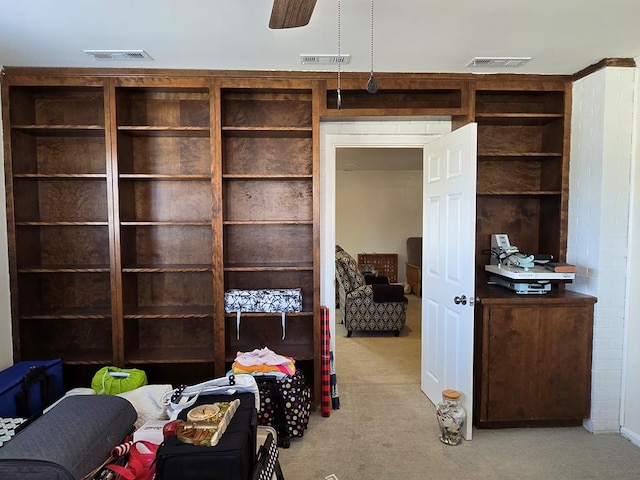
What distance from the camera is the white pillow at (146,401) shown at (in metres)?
2.55

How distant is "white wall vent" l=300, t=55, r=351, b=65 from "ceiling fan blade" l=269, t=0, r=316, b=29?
3.40ft

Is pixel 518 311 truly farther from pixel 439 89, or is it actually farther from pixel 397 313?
pixel 397 313

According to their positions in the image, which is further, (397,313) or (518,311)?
(397,313)

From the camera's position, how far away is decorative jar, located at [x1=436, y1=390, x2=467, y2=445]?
2648 mm

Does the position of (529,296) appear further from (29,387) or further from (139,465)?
(29,387)

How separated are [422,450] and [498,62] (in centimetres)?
260

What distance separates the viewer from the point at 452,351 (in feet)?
9.48

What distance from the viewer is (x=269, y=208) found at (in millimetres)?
3301

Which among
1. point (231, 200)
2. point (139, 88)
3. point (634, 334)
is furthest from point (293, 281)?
point (634, 334)

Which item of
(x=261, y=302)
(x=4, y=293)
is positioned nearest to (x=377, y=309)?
(x=261, y=302)

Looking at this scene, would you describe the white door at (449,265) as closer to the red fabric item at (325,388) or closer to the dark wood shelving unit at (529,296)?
the dark wood shelving unit at (529,296)

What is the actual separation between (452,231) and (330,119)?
4.31 feet

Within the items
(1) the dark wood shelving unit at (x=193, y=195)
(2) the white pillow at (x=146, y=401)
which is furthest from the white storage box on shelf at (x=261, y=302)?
(2) the white pillow at (x=146, y=401)

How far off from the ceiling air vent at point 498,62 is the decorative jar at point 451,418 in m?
2.22
